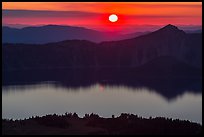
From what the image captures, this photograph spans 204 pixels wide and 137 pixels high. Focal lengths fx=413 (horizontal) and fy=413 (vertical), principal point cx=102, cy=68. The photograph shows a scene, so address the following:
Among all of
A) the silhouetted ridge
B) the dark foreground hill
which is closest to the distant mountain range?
the silhouetted ridge

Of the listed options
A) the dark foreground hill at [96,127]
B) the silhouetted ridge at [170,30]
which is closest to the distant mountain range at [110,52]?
the silhouetted ridge at [170,30]

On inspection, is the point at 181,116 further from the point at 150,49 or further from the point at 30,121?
the point at 150,49

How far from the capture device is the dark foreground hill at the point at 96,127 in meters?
12.7

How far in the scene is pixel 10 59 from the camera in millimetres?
111188

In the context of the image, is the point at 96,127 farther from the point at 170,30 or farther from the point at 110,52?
the point at 170,30

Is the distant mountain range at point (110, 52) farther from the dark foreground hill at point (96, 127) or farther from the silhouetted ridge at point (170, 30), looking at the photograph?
the dark foreground hill at point (96, 127)

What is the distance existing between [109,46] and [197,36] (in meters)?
28.7

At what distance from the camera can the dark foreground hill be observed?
1274cm

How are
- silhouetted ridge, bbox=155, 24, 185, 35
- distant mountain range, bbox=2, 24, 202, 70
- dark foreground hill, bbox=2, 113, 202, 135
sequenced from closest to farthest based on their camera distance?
dark foreground hill, bbox=2, 113, 202, 135
distant mountain range, bbox=2, 24, 202, 70
silhouetted ridge, bbox=155, 24, 185, 35

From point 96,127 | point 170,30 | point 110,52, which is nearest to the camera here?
point 96,127

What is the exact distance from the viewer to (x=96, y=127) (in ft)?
46.0

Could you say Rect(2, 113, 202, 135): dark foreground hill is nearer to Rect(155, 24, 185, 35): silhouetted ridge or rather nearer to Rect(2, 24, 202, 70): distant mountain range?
Rect(2, 24, 202, 70): distant mountain range

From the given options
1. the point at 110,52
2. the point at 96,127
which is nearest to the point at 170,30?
the point at 110,52

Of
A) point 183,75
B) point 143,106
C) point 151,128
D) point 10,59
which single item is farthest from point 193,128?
point 10,59
